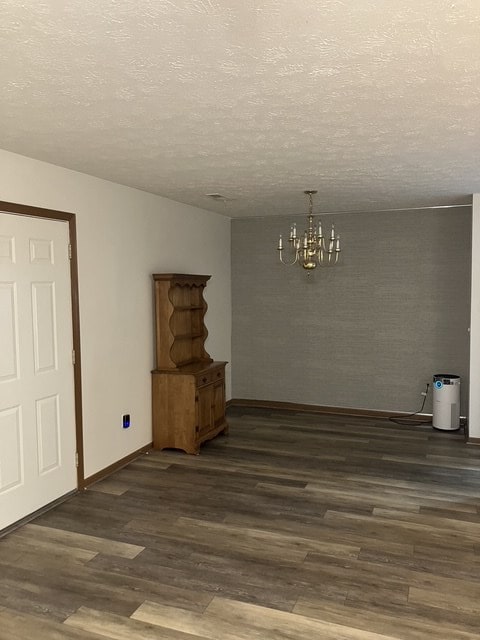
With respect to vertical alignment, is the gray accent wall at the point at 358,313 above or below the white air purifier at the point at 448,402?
above

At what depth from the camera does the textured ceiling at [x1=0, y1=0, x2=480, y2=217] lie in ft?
5.92

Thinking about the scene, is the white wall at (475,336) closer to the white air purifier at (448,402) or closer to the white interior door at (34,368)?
the white air purifier at (448,402)

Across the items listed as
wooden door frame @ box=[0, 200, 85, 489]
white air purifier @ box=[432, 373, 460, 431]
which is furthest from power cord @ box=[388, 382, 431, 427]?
wooden door frame @ box=[0, 200, 85, 489]

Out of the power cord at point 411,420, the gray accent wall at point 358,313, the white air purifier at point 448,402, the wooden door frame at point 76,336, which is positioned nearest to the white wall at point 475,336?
the white air purifier at point 448,402

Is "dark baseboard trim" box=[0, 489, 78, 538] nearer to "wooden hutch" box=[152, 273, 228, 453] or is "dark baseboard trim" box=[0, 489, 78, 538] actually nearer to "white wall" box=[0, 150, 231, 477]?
"white wall" box=[0, 150, 231, 477]

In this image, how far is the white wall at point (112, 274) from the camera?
416 centimetres

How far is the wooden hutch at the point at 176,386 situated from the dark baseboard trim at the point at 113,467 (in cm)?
18

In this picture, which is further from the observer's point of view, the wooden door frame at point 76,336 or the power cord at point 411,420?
the power cord at point 411,420

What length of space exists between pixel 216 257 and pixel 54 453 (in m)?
A: 3.56

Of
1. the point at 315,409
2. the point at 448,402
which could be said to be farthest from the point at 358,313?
the point at 448,402

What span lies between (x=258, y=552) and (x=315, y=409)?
12.5ft

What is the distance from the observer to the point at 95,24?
184cm

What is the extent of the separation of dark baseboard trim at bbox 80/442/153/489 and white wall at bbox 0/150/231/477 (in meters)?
0.04

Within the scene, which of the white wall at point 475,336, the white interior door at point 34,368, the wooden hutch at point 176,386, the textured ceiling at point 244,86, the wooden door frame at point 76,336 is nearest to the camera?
the textured ceiling at point 244,86
